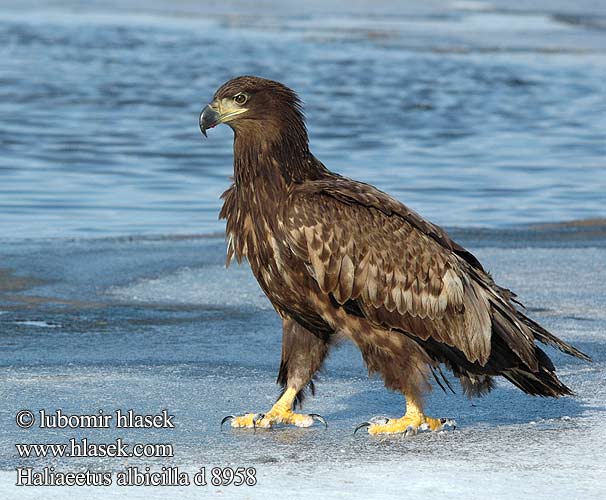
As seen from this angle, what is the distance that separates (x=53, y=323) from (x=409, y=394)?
2.89 meters

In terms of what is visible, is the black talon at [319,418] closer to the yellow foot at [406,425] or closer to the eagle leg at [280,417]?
the eagle leg at [280,417]

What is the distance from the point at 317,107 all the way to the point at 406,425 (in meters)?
15.2

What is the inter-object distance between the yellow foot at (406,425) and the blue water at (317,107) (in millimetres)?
5910

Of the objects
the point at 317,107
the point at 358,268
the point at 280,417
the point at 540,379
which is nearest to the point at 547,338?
the point at 540,379

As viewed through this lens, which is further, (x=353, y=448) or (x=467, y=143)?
(x=467, y=143)

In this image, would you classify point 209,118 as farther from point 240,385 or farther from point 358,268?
point 240,385

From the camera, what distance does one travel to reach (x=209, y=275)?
10305 mm

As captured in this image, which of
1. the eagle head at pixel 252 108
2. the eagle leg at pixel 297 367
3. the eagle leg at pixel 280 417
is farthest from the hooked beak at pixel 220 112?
the eagle leg at pixel 280 417

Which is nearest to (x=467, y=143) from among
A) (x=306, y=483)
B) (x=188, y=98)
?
(x=188, y=98)

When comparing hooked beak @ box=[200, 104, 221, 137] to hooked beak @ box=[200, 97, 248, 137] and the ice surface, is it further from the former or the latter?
the ice surface

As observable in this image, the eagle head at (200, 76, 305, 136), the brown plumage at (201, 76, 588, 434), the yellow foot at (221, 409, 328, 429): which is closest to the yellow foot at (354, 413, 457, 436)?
the brown plumage at (201, 76, 588, 434)

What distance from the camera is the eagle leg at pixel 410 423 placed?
21.3 feet

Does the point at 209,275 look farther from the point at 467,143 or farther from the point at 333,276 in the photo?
the point at 467,143

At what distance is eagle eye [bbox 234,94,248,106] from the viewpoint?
6621 millimetres
